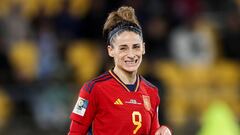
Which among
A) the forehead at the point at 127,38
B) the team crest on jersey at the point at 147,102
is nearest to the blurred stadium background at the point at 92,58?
the team crest on jersey at the point at 147,102

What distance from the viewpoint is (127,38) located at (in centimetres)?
588

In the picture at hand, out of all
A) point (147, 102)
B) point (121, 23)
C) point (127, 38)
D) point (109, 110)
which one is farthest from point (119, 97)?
point (121, 23)

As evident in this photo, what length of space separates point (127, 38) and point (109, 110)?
542 millimetres

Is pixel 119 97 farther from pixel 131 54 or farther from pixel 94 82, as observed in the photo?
pixel 131 54

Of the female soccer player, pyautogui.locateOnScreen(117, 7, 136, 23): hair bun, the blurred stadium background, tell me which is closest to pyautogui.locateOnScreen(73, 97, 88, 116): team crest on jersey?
the female soccer player

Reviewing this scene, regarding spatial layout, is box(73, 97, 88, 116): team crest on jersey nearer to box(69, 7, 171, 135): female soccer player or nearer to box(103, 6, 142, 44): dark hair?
box(69, 7, 171, 135): female soccer player

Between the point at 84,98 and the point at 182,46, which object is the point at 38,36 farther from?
the point at 84,98

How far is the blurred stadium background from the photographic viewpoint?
528 inches

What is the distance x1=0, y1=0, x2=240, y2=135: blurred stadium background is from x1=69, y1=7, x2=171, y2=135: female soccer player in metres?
7.00

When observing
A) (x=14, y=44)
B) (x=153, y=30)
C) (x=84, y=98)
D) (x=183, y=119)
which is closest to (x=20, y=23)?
(x=14, y=44)

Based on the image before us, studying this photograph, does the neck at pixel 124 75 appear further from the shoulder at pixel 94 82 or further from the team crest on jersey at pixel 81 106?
the team crest on jersey at pixel 81 106

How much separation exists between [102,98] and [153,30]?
772cm

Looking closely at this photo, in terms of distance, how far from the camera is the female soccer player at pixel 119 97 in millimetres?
5789

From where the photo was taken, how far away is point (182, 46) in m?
13.9
